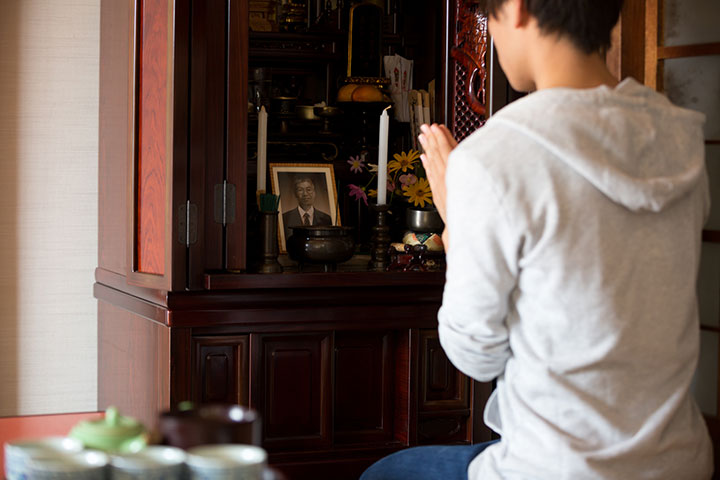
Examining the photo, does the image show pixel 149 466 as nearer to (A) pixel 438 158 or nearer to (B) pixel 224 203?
(A) pixel 438 158

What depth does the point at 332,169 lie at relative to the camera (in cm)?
263

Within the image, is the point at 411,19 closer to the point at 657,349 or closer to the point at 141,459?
the point at 657,349

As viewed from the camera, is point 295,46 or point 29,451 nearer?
point 29,451

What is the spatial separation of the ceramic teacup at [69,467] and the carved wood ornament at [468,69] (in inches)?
78.5

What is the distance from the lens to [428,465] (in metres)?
1.30

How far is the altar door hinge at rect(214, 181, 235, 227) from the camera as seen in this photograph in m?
2.15

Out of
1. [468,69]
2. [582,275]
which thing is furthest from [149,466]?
[468,69]

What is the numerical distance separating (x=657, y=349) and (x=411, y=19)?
208 cm

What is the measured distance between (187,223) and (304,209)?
519 millimetres

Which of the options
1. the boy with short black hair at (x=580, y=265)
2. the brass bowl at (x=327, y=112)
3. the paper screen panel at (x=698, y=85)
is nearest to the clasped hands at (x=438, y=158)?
the boy with short black hair at (x=580, y=265)

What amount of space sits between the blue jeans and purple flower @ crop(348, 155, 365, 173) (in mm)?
1423

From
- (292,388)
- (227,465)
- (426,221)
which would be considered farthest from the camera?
(426,221)

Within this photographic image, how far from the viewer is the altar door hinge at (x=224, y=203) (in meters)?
2.15

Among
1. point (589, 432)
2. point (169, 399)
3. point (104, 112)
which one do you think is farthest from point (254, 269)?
point (589, 432)
